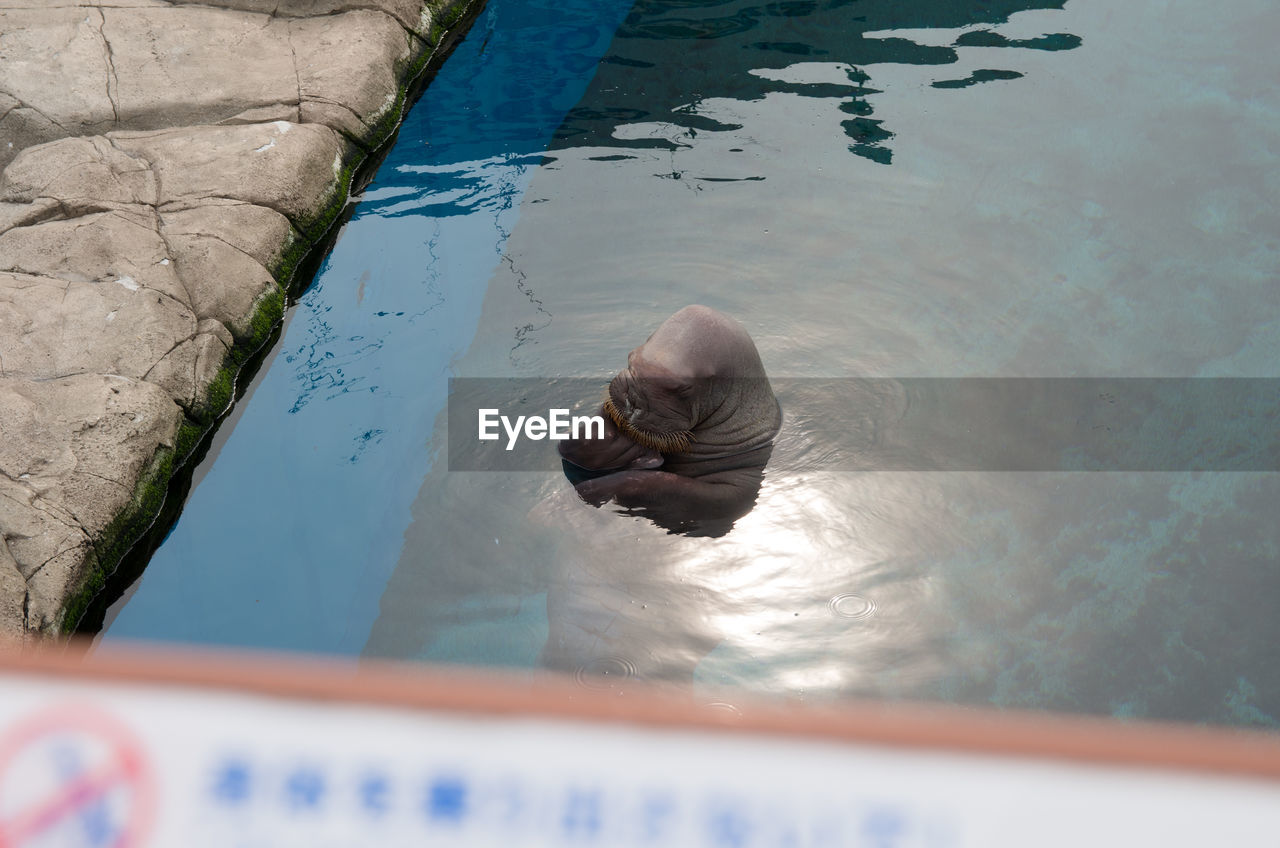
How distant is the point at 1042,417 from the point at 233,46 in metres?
6.90

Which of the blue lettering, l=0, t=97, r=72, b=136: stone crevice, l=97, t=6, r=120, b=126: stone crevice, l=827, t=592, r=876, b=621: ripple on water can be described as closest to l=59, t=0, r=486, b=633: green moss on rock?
l=97, t=6, r=120, b=126: stone crevice

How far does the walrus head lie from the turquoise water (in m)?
0.39

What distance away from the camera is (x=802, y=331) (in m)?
6.47

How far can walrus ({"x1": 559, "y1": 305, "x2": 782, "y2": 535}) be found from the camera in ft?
16.8

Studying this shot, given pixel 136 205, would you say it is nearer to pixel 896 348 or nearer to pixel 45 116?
pixel 45 116

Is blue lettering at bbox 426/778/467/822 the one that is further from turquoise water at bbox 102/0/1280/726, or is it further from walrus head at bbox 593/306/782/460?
walrus head at bbox 593/306/782/460

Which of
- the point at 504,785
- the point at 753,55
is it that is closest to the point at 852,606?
the point at 504,785

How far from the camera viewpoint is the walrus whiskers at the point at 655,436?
526 cm

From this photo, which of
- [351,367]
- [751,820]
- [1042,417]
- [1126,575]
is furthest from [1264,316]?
[751,820]

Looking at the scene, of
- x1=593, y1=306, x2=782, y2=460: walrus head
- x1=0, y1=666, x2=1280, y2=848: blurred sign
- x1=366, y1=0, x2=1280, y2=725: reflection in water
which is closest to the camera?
x1=0, y1=666, x2=1280, y2=848: blurred sign

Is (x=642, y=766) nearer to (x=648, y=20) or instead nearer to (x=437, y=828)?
(x=437, y=828)

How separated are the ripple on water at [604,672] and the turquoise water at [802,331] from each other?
16 mm

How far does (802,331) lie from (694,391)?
158 cm

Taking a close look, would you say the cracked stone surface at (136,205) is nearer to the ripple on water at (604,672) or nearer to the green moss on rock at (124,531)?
the green moss on rock at (124,531)
